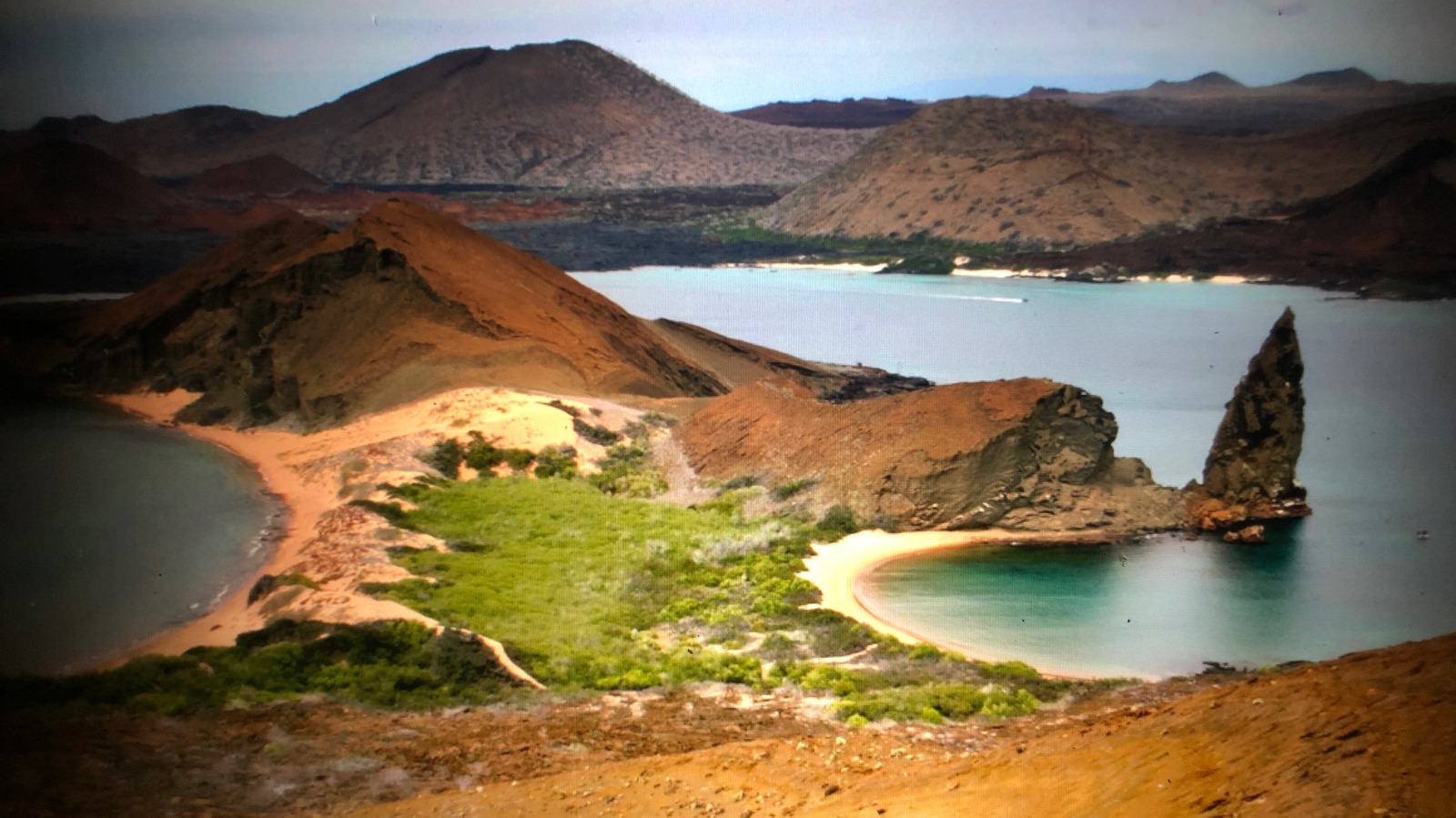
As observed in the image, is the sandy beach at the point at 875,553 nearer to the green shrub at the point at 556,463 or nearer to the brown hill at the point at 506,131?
the green shrub at the point at 556,463

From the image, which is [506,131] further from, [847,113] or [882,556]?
[882,556]

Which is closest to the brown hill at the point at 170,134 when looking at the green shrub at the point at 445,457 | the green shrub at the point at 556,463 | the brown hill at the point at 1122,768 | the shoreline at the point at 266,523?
the shoreline at the point at 266,523

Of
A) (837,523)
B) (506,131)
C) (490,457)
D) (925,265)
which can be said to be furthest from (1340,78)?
(506,131)

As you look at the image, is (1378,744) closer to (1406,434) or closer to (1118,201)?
(1406,434)

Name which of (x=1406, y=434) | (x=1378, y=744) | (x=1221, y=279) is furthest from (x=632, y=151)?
(x=1378, y=744)

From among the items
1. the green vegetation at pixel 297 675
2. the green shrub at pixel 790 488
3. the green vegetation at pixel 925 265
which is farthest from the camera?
the green vegetation at pixel 925 265

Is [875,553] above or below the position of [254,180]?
below

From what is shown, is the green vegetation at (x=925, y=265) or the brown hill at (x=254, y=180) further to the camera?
the green vegetation at (x=925, y=265)
